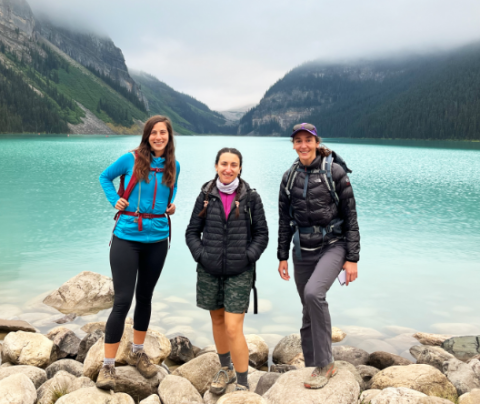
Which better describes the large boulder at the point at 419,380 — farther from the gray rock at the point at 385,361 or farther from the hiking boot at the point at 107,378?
the hiking boot at the point at 107,378

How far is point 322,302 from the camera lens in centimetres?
397

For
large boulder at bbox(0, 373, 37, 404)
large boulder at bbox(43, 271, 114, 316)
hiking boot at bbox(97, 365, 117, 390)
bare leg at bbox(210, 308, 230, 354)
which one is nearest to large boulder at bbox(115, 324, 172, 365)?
hiking boot at bbox(97, 365, 117, 390)

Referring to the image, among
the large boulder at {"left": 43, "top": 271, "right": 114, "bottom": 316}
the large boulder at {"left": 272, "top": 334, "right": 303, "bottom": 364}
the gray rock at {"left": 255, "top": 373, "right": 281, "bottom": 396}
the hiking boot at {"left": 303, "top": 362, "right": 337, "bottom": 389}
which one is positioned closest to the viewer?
the hiking boot at {"left": 303, "top": 362, "right": 337, "bottom": 389}

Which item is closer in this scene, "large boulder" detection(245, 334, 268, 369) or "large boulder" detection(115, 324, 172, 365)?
"large boulder" detection(115, 324, 172, 365)

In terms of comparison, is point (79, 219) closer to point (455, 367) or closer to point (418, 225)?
point (418, 225)

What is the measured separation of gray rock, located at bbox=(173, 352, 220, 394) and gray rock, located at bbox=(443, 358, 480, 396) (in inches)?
119

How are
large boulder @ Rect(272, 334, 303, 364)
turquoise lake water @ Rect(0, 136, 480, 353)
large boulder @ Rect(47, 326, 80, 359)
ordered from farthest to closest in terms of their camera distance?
turquoise lake water @ Rect(0, 136, 480, 353)
large boulder @ Rect(272, 334, 303, 364)
large boulder @ Rect(47, 326, 80, 359)

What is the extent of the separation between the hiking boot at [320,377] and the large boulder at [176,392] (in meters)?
1.24

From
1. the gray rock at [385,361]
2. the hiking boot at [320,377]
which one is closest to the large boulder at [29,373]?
the hiking boot at [320,377]

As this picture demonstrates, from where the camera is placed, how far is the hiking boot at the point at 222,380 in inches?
174

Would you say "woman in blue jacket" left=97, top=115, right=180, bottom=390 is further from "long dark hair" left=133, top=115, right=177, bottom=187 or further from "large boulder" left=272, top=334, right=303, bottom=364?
"large boulder" left=272, top=334, right=303, bottom=364

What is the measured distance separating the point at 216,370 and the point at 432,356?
3588 millimetres

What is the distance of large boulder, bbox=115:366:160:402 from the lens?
4352mm

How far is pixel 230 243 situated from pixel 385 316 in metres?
6.44
